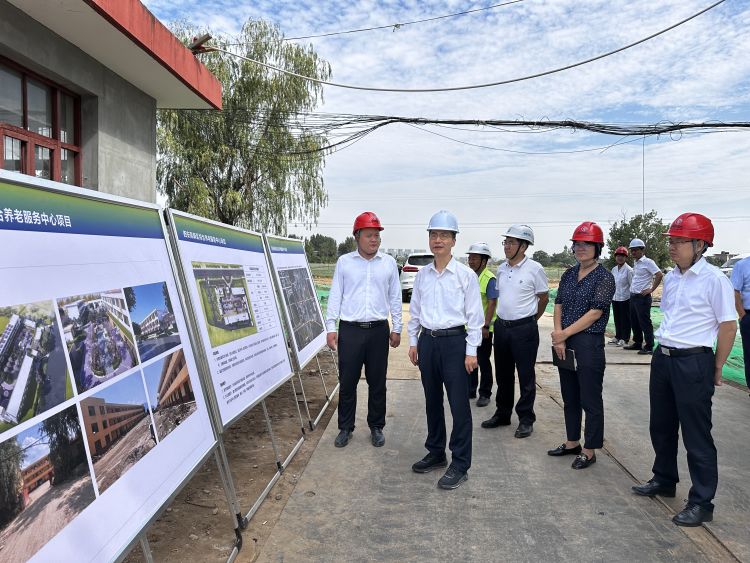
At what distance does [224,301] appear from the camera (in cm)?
337

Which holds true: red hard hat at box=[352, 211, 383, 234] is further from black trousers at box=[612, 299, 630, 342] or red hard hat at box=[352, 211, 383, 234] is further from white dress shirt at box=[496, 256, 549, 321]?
black trousers at box=[612, 299, 630, 342]

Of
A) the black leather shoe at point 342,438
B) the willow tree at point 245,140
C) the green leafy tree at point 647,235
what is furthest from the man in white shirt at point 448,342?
the green leafy tree at point 647,235

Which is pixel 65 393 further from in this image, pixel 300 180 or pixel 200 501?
pixel 300 180

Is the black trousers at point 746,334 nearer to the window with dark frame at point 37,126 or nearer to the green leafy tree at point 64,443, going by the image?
the green leafy tree at point 64,443

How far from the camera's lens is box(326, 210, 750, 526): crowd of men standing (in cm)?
309

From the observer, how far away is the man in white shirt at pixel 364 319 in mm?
4363

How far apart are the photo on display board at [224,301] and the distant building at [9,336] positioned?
147 cm

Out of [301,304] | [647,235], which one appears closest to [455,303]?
[301,304]

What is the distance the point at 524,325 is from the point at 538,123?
29.5ft

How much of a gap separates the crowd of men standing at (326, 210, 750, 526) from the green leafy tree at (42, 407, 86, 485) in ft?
8.11

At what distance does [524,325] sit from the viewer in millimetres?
4617

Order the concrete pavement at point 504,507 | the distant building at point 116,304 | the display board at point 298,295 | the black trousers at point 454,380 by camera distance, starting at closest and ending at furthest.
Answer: the distant building at point 116,304, the concrete pavement at point 504,507, the black trousers at point 454,380, the display board at point 298,295

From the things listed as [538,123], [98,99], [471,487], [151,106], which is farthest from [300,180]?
[471,487]

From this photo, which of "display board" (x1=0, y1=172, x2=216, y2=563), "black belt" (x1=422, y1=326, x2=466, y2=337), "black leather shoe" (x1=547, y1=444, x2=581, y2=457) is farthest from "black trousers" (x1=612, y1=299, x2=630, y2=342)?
"display board" (x1=0, y1=172, x2=216, y2=563)
